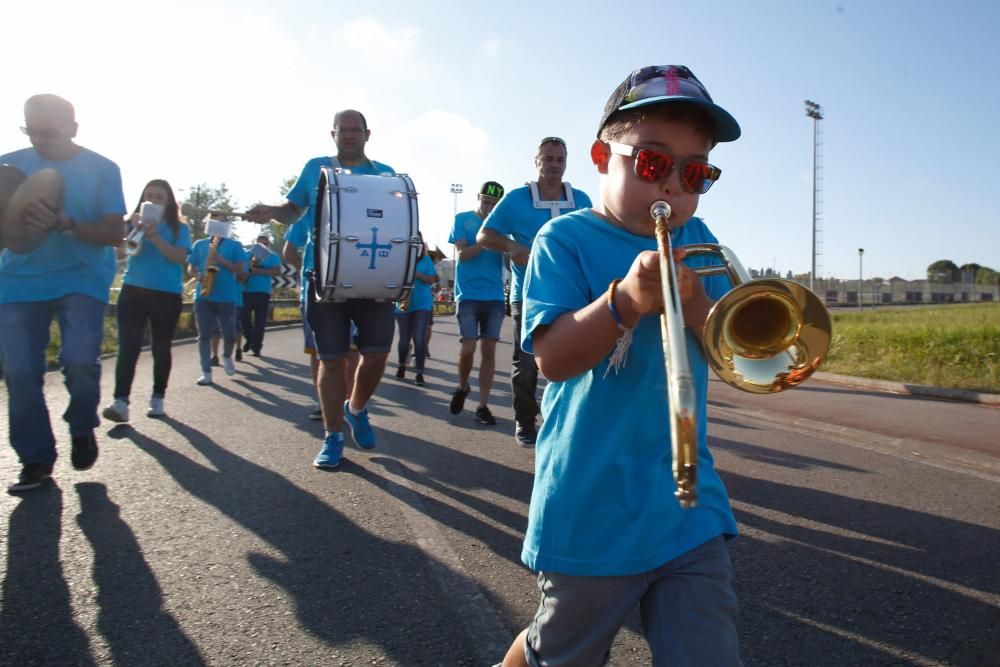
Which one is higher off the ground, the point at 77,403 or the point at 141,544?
the point at 77,403

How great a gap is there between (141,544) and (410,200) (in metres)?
2.58

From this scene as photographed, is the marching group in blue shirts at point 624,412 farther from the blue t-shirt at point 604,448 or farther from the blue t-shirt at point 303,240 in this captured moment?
the blue t-shirt at point 303,240

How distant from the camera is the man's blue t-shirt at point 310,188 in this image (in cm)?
522

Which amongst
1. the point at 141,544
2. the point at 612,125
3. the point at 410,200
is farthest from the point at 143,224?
the point at 612,125

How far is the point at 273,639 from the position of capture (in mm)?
2605

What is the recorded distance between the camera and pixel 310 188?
5.25 metres

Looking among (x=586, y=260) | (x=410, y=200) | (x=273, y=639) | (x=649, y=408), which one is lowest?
(x=273, y=639)

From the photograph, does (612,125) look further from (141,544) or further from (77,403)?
(77,403)

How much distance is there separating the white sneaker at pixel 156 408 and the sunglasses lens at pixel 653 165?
241 inches

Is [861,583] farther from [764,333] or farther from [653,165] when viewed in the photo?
[653,165]

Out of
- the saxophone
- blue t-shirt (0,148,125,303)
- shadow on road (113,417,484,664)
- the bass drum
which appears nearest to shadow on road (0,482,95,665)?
shadow on road (113,417,484,664)

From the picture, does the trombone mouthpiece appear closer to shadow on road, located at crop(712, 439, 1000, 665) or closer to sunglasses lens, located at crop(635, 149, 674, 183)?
sunglasses lens, located at crop(635, 149, 674, 183)

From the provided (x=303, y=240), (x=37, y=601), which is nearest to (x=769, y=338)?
(x=37, y=601)

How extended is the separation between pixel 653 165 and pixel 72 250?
398 centimetres
